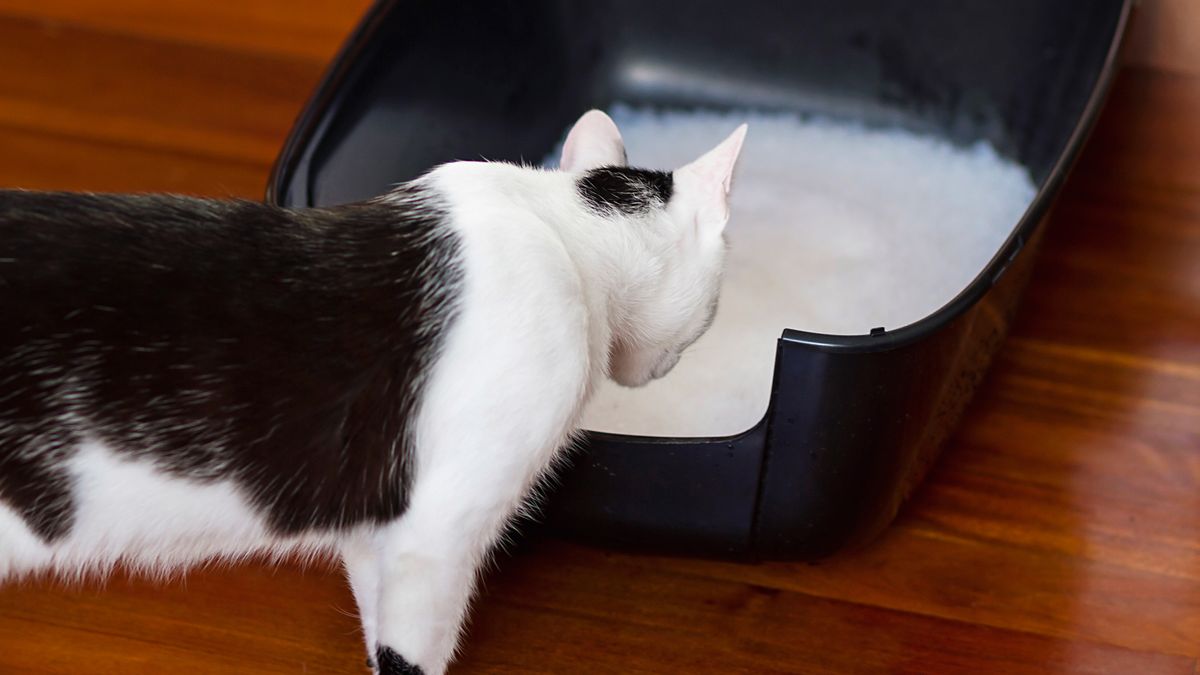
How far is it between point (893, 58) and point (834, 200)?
9.5 inches

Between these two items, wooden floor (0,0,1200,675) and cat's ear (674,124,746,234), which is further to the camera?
wooden floor (0,0,1200,675)

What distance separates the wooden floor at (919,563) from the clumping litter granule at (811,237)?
0.38ft

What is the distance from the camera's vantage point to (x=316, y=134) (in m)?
1.18

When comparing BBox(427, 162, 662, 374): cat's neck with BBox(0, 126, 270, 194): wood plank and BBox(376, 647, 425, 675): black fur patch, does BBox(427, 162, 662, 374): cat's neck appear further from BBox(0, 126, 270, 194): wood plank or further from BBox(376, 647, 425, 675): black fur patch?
BBox(0, 126, 270, 194): wood plank

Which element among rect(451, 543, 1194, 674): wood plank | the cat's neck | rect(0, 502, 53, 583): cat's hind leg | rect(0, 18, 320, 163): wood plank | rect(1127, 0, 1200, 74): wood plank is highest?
rect(1127, 0, 1200, 74): wood plank

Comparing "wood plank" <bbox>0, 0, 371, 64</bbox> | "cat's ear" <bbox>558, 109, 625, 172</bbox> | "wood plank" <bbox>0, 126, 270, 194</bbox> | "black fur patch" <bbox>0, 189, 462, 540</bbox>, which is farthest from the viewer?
"wood plank" <bbox>0, 0, 371, 64</bbox>

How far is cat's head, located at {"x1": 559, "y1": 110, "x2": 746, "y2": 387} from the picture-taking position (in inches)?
36.1

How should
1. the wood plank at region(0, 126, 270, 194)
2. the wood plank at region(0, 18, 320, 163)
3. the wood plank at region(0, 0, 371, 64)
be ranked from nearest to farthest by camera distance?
1. the wood plank at region(0, 126, 270, 194)
2. the wood plank at region(0, 18, 320, 163)
3. the wood plank at region(0, 0, 371, 64)

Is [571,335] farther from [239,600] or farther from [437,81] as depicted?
[437,81]

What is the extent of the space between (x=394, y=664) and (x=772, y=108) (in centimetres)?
96

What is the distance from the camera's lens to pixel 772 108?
1.62m

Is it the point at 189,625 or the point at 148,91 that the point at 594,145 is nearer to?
the point at 189,625

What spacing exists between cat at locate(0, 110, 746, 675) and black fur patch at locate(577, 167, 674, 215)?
0.7 inches

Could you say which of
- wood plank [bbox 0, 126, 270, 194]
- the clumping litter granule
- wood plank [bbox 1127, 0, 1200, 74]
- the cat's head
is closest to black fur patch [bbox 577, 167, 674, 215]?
the cat's head
